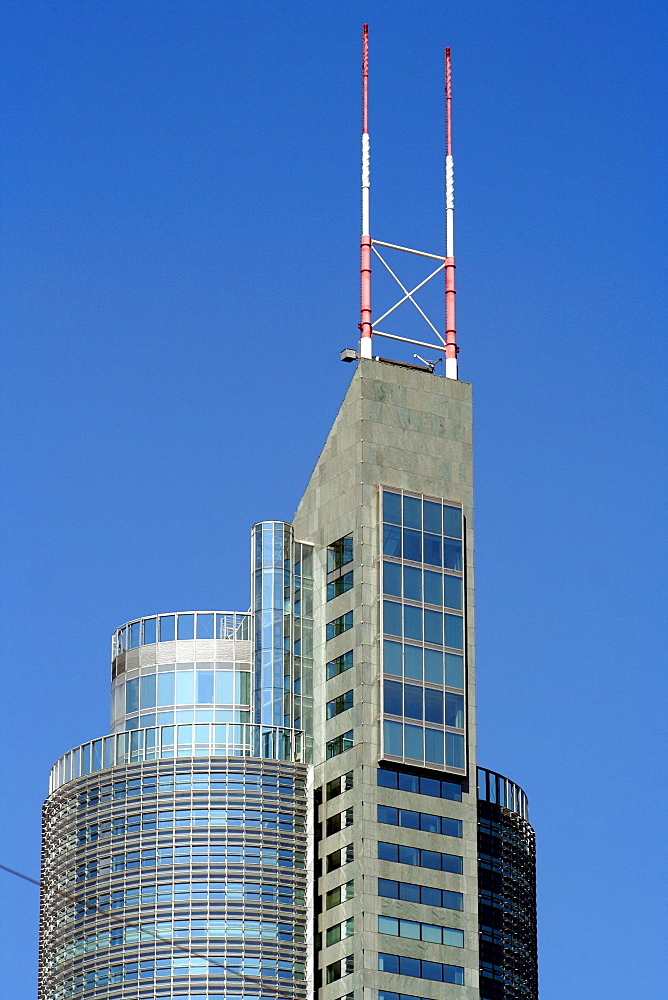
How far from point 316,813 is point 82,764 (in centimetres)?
1662

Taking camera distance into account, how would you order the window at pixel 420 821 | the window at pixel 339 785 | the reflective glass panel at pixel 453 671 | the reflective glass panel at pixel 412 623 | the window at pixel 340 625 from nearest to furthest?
1. the window at pixel 420 821
2. the window at pixel 339 785
3. the reflective glass panel at pixel 412 623
4. the reflective glass panel at pixel 453 671
5. the window at pixel 340 625

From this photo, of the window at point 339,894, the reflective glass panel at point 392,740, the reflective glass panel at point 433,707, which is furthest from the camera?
the reflective glass panel at point 433,707

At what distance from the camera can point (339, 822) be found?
5974 inches

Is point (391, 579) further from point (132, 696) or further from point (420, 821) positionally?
point (132, 696)

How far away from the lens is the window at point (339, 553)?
15725cm

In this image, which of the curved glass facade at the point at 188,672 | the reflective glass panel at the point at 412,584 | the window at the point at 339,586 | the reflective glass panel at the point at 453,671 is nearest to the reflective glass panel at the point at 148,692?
the curved glass facade at the point at 188,672

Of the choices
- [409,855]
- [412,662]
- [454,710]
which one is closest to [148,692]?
[412,662]

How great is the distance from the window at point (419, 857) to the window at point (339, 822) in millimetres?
2627

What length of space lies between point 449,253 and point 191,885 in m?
50.4

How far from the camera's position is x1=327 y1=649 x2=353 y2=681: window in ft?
508

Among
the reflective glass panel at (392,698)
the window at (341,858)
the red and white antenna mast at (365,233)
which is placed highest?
the red and white antenna mast at (365,233)

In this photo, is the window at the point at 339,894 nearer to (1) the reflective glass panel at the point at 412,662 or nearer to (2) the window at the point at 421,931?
(2) the window at the point at 421,931

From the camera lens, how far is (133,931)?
150 m

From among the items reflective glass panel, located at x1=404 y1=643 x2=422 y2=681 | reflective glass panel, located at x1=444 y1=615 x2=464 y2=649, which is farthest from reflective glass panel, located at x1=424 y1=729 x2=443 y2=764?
reflective glass panel, located at x1=444 y1=615 x2=464 y2=649
